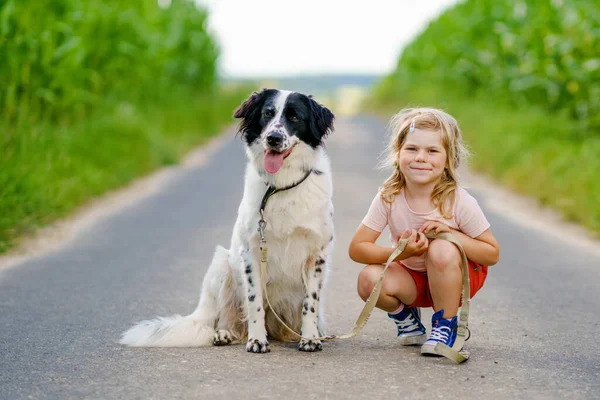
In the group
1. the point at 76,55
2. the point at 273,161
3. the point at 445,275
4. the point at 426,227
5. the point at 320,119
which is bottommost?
the point at 445,275

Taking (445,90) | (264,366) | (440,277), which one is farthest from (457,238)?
(445,90)

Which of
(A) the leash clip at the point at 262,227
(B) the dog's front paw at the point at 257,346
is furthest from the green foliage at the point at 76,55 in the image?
(B) the dog's front paw at the point at 257,346

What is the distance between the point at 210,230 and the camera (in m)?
8.59

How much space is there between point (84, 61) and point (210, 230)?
6.37 metres

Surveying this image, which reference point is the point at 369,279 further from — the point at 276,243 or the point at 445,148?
the point at 445,148

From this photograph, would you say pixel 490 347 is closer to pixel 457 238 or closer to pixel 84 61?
pixel 457 238

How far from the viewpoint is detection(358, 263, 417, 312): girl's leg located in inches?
175

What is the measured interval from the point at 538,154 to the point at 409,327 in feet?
25.4

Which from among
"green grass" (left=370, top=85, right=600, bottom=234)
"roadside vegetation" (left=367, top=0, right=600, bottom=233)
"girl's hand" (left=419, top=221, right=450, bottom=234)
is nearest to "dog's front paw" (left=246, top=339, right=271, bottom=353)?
"girl's hand" (left=419, top=221, right=450, bottom=234)

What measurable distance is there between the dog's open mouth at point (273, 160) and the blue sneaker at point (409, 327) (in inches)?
40.2

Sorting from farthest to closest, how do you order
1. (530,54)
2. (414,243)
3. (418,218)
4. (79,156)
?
(530,54) → (79,156) → (418,218) → (414,243)

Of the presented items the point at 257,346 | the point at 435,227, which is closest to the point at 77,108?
the point at 257,346

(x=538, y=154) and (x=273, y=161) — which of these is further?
(x=538, y=154)

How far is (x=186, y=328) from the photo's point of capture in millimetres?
4684
